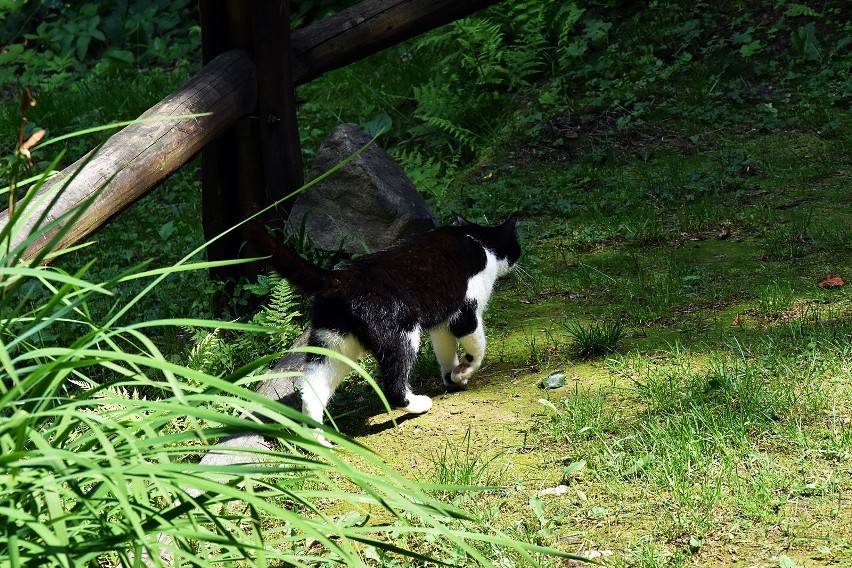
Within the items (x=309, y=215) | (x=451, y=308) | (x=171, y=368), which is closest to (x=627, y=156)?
(x=309, y=215)

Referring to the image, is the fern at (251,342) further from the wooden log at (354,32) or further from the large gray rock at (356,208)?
the wooden log at (354,32)

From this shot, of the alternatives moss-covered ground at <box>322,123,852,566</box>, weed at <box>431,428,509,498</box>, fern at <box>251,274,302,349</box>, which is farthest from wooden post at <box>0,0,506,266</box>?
weed at <box>431,428,509,498</box>

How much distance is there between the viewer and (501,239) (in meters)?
4.88

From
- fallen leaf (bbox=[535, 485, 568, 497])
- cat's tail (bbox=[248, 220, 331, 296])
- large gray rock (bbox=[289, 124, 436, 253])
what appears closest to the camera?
fallen leaf (bbox=[535, 485, 568, 497])

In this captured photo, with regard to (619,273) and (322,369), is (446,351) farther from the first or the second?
(619,273)

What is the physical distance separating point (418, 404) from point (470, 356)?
41 cm

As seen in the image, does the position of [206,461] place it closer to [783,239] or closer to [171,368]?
[171,368]

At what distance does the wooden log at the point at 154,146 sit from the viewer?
362 centimetres

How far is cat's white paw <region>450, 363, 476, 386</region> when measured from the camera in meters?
4.26

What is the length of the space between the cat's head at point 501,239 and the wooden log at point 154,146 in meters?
1.26

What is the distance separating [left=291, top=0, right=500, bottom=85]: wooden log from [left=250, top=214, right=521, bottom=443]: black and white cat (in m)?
1.35

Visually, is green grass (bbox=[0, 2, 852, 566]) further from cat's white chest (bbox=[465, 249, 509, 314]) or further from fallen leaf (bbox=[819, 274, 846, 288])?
cat's white chest (bbox=[465, 249, 509, 314])

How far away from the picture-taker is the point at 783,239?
209 inches

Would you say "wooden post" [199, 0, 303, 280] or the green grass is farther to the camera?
"wooden post" [199, 0, 303, 280]
